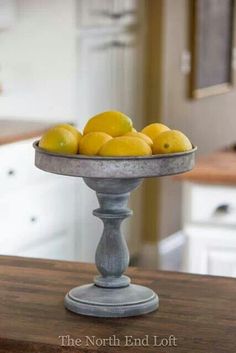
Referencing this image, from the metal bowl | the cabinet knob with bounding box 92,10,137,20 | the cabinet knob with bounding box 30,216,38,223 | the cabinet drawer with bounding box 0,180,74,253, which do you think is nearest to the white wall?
the cabinet knob with bounding box 92,10,137,20

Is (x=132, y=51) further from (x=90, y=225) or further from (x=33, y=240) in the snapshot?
(x=33, y=240)

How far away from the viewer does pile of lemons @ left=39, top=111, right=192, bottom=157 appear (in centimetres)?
139

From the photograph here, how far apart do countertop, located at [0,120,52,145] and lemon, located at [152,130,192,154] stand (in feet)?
6.45

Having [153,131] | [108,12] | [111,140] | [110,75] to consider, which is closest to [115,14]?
[108,12]

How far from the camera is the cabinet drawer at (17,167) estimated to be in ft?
11.1

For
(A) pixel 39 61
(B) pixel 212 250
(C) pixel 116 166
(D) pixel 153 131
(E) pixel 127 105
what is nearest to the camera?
(C) pixel 116 166

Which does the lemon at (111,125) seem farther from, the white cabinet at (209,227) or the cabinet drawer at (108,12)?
the cabinet drawer at (108,12)

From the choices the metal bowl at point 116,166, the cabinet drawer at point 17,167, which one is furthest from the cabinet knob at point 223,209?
the metal bowl at point 116,166

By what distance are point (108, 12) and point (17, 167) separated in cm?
142

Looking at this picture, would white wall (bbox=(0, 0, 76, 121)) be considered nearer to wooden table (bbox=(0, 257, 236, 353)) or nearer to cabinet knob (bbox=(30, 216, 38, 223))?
cabinet knob (bbox=(30, 216, 38, 223))

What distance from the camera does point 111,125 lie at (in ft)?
4.80

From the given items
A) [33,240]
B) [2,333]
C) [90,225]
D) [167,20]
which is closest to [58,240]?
[33,240]

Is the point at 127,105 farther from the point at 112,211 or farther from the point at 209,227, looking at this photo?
the point at 112,211

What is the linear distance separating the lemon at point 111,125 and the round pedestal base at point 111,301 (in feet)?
0.90
